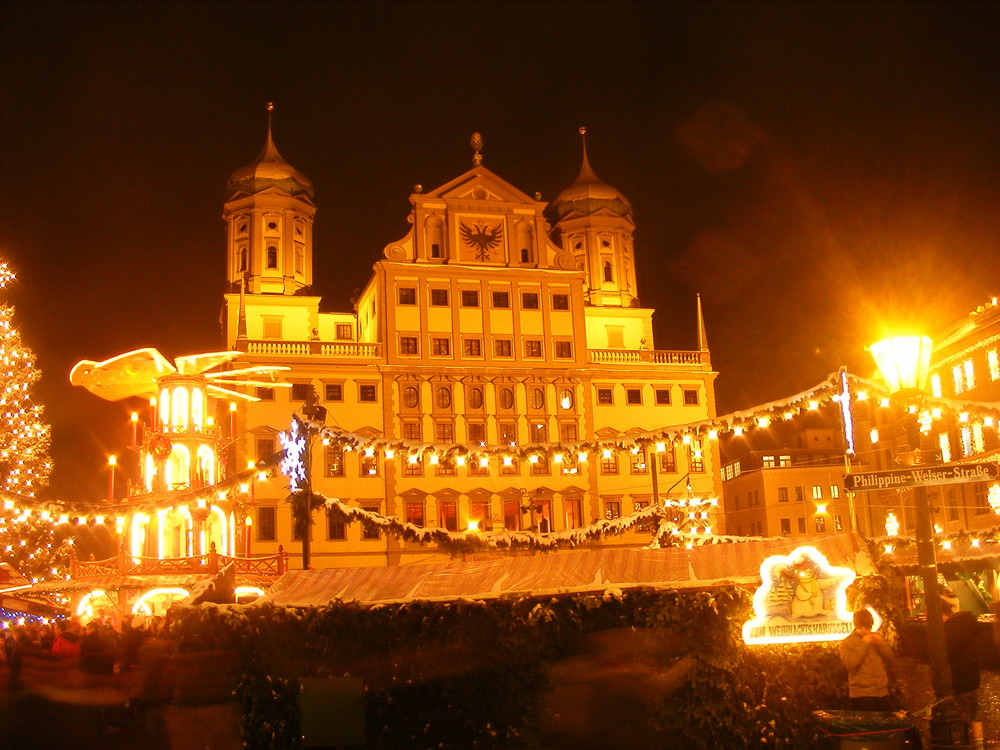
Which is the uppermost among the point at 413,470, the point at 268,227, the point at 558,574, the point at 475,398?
the point at 268,227

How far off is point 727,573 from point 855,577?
1.48 metres

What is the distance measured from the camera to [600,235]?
60562 mm

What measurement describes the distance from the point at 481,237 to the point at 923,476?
147ft

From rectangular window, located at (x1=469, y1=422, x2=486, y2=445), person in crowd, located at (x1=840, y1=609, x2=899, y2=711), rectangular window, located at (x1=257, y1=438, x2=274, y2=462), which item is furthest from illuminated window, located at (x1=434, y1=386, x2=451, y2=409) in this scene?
person in crowd, located at (x1=840, y1=609, x2=899, y2=711)

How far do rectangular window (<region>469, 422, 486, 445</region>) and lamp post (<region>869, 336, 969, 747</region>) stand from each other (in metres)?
40.3

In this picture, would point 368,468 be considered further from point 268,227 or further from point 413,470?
point 268,227

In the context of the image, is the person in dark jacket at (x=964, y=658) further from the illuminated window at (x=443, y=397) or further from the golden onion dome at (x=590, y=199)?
the golden onion dome at (x=590, y=199)

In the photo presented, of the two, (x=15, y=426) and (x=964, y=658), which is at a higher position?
(x=15, y=426)

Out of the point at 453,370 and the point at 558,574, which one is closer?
the point at 558,574

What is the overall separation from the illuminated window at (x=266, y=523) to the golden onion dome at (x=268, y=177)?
58.6ft

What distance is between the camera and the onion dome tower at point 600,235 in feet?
196

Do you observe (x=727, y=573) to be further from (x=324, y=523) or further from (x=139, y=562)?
(x=324, y=523)

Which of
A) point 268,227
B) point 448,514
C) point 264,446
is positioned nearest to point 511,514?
point 448,514

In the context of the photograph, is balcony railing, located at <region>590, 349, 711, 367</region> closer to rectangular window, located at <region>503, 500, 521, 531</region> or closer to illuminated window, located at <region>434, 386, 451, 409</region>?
illuminated window, located at <region>434, 386, 451, 409</region>
